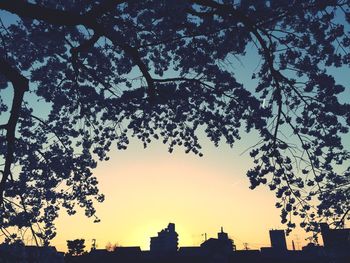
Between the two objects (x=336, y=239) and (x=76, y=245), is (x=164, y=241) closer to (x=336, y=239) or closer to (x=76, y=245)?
(x=76, y=245)

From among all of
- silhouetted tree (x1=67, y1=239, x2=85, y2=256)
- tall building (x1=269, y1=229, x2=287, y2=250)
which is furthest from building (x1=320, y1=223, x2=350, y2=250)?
silhouetted tree (x1=67, y1=239, x2=85, y2=256)

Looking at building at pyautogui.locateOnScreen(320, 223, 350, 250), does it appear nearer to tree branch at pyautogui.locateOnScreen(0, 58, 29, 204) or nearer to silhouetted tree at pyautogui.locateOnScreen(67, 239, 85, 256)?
silhouetted tree at pyautogui.locateOnScreen(67, 239, 85, 256)

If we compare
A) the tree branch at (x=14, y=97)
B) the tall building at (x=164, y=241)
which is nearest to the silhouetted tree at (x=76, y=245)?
the tall building at (x=164, y=241)

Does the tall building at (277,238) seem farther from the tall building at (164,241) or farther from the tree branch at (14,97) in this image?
the tree branch at (14,97)

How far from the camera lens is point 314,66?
10.2 meters

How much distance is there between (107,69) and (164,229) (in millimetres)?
36748

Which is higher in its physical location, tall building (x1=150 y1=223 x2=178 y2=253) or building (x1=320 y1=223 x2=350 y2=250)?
tall building (x1=150 y1=223 x2=178 y2=253)

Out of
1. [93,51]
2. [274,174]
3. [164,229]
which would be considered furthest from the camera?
[164,229]

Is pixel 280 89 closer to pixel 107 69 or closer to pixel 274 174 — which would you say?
pixel 274 174

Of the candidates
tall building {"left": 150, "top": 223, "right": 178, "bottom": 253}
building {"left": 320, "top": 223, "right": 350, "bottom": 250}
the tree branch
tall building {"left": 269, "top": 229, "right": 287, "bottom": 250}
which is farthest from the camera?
tall building {"left": 269, "top": 229, "right": 287, "bottom": 250}

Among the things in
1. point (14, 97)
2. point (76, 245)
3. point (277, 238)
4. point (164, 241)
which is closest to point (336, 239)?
point (277, 238)

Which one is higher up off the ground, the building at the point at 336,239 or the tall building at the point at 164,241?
the tall building at the point at 164,241

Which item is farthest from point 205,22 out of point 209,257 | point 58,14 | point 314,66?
point 209,257

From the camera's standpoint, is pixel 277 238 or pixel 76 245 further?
pixel 277 238
